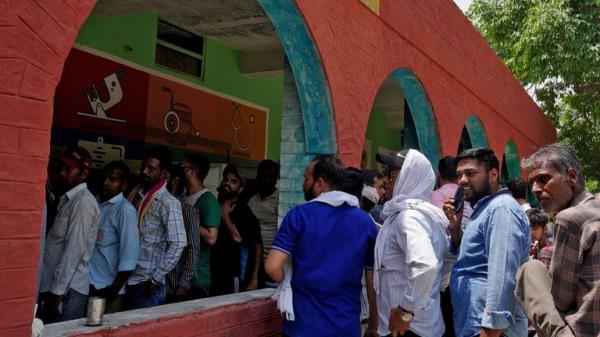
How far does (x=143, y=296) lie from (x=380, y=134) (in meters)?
8.53

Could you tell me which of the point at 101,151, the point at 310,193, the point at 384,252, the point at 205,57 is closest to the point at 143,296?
the point at 310,193

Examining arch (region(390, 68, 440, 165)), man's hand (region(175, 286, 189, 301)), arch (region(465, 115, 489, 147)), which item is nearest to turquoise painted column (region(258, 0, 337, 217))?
man's hand (region(175, 286, 189, 301))

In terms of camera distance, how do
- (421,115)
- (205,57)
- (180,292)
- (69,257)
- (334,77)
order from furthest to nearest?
(421,115), (205,57), (334,77), (180,292), (69,257)

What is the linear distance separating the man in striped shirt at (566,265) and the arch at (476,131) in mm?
7318

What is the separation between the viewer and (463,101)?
8430 mm

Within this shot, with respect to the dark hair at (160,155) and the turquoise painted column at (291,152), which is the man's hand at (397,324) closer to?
the turquoise painted column at (291,152)

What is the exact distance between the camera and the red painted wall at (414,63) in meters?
4.67

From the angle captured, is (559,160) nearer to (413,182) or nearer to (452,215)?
(413,182)

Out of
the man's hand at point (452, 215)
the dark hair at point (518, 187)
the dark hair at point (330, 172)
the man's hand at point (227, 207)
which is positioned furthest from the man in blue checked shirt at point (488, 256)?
the dark hair at point (518, 187)

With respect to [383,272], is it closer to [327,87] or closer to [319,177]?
[319,177]

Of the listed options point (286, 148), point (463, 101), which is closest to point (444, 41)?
point (463, 101)

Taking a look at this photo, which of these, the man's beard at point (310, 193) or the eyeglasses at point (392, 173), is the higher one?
the eyeglasses at point (392, 173)

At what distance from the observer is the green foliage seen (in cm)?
1315

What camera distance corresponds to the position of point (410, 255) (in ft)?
8.59
